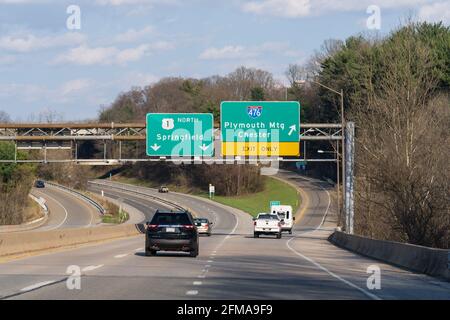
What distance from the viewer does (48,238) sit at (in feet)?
115

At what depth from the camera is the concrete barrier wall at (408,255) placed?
2289cm

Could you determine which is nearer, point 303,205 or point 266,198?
point 303,205

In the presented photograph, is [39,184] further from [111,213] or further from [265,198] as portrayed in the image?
[265,198]

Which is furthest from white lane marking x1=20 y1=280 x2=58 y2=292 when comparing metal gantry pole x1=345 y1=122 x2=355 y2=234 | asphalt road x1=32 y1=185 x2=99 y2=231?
asphalt road x1=32 y1=185 x2=99 y2=231

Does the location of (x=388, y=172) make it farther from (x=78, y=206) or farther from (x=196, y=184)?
(x=196, y=184)

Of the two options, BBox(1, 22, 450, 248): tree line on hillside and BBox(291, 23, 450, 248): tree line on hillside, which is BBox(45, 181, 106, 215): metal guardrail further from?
BBox(291, 23, 450, 248): tree line on hillside

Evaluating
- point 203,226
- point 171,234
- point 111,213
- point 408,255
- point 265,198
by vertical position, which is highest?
point 171,234

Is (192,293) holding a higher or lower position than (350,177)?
lower

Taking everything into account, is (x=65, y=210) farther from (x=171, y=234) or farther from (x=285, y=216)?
(x=171, y=234)

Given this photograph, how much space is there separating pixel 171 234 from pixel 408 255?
8.27 m

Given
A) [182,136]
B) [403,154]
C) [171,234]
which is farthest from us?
[182,136]

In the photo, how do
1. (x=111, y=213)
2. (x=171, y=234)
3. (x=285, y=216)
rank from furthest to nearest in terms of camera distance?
(x=111, y=213) → (x=285, y=216) → (x=171, y=234)

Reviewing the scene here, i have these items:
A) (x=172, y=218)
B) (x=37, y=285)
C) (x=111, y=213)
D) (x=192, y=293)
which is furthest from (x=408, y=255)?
(x=111, y=213)
